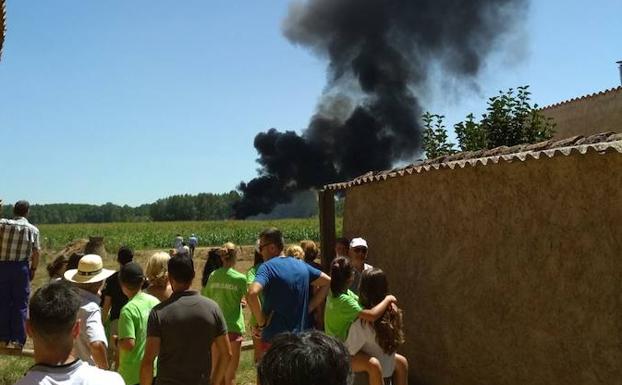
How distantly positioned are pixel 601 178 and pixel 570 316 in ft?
3.89

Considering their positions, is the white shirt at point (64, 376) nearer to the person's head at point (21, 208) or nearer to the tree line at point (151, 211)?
the person's head at point (21, 208)

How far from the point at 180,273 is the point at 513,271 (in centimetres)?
325

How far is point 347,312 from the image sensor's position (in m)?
5.03

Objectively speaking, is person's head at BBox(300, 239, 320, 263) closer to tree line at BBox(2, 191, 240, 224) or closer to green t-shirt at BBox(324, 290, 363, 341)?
green t-shirt at BBox(324, 290, 363, 341)

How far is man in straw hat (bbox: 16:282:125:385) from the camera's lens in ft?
8.14

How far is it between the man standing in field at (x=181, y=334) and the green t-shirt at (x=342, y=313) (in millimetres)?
1129

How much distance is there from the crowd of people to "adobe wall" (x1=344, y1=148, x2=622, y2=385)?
1.04m

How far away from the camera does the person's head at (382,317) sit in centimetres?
492

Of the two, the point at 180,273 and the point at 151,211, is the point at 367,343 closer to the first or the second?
the point at 180,273

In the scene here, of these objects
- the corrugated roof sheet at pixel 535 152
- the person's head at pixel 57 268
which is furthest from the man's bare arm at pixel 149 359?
the corrugated roof sheet at pixel 535 152

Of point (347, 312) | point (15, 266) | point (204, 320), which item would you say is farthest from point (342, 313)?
point (15, 266)

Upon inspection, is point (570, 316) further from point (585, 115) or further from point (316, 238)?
point (316, 238)

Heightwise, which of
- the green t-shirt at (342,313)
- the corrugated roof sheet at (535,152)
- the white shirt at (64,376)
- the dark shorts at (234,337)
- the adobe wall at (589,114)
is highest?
the adobe wall at (589,114)

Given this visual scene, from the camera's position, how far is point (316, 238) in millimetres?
43188
